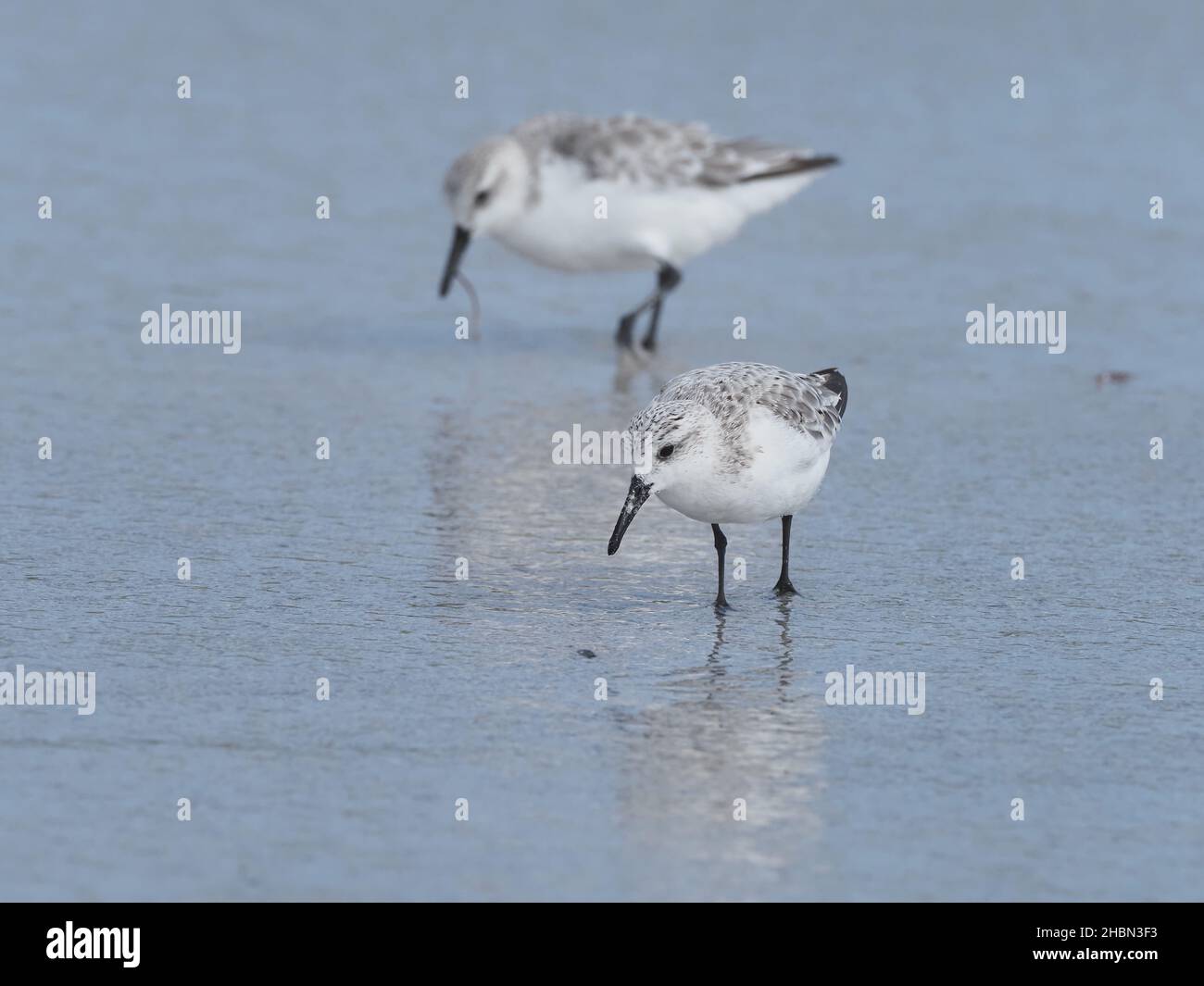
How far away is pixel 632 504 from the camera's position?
7328mm

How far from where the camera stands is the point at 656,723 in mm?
6375

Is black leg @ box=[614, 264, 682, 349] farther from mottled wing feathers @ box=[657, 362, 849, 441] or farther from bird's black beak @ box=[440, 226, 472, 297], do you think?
mottled wing feathers @ box=[657, 362, 849, 441]

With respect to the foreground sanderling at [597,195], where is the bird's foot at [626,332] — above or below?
below

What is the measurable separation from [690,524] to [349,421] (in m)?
2.35

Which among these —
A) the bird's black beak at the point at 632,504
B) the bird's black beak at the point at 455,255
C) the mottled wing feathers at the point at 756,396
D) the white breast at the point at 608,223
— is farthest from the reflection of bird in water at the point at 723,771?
the bird's black beak at the point at 455,255

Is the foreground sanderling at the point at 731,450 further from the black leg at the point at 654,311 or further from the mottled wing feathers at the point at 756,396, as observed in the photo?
the black leg at the point at 654,311

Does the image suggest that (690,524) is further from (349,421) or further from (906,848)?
(906,848)

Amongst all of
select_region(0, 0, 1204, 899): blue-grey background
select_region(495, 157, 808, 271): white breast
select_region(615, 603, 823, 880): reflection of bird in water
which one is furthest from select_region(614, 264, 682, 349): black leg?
select_region(615, 603, 823, 880): reflection of bird in water

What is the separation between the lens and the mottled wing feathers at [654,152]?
1291cm

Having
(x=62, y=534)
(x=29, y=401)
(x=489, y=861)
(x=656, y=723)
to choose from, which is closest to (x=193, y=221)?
(x=29, y=401)

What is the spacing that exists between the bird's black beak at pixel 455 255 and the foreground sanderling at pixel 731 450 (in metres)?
5.22

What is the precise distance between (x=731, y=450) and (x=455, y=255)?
19.5 ft

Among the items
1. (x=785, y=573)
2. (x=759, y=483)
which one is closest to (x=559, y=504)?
(x=785, y=573)

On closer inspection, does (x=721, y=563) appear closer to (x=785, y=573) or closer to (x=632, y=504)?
(x=785, y=573)
